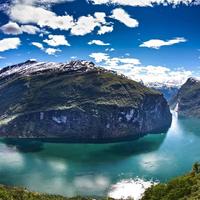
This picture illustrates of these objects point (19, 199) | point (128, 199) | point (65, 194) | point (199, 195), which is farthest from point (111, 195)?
point (199, 195)

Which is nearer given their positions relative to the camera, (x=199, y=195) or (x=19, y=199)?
(x=199, y=195)

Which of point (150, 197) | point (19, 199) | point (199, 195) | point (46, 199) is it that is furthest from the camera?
point (46, 199)

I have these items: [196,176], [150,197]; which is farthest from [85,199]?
[196,176]

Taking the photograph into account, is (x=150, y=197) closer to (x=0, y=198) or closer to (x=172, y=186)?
(x=172, y=186)

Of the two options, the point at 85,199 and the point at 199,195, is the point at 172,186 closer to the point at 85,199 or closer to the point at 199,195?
the point at 199,195

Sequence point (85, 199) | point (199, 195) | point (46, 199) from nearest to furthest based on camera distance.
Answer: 1. point (199, 195)
2. point (46, 199)
3. point (85, 199)

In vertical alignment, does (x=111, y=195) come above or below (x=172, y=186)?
below

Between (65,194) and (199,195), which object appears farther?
(65,194)

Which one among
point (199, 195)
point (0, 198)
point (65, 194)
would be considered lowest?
point (65, 194)

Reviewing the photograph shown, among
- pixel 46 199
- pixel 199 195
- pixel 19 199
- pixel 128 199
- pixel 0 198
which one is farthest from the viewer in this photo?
pixel 128 199

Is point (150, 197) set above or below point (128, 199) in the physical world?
above
